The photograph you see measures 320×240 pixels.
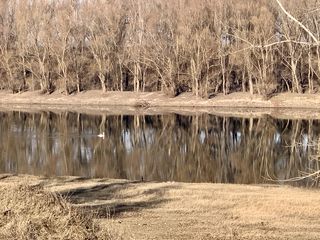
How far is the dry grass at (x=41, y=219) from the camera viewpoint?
5.96m

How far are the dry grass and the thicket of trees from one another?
39537 mm

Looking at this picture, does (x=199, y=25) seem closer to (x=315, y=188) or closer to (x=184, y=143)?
(x=184, y=143)

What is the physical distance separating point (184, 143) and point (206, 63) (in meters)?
26.0

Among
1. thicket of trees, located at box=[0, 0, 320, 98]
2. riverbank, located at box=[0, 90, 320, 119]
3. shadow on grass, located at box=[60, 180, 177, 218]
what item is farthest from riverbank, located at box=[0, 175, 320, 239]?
thicket of trees, located at box=[0, 0, 320, 98]

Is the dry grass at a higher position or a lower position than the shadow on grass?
higher

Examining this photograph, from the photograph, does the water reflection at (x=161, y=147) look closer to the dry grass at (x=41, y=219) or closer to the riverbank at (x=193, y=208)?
the riverbank at (x=193, y=208)

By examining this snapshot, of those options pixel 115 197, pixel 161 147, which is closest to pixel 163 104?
pixel 161 147

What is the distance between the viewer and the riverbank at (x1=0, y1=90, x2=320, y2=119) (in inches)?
1773

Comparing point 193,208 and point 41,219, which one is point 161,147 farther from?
point 41,219

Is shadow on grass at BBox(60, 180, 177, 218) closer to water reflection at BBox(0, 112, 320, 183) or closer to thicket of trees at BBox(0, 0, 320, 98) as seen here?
water reflection at BBox(0, 112, 320, 183)

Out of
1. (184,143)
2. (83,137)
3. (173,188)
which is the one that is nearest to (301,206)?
(173,188)

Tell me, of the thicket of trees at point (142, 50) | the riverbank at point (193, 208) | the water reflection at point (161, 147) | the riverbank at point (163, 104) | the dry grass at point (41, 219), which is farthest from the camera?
the thicket of trees at point (142, 50)

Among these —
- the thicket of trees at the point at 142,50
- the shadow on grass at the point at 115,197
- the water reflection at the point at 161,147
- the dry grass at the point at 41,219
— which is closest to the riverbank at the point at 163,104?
the thicket of trees at the point at 142,50

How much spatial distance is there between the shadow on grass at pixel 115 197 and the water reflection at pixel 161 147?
2.93m
